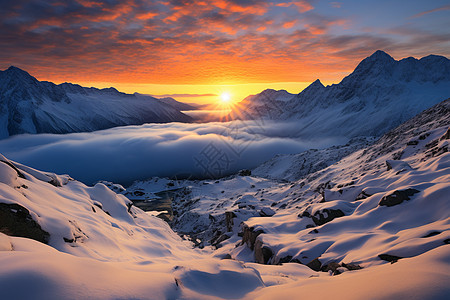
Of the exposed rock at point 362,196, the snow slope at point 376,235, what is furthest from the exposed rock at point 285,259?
the exposed rock at point 362,196

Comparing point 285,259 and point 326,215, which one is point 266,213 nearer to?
point 326,215

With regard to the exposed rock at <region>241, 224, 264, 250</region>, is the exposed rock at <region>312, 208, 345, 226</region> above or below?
above

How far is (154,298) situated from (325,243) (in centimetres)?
1161

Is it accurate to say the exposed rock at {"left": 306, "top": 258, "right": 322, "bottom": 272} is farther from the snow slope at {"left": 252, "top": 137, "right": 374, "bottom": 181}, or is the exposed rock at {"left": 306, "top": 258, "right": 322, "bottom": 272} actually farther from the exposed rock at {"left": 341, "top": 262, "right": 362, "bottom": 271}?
the snow slope at {"left": 252, "top": 137, "right": 374, "bottom": 181}

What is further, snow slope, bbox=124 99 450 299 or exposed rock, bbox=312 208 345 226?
exposed rock, bbox=312 208 345 226

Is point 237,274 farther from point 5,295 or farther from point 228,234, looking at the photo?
point 228,234

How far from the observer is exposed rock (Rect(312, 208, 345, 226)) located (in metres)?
18.1

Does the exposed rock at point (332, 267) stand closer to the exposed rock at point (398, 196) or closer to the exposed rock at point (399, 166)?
the exposed rock at point (398, 196)

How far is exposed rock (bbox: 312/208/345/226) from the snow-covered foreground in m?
0.08

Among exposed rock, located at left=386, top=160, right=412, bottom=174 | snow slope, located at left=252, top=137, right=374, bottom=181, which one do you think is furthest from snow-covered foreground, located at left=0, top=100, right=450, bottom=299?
snow slope, located at left=252, top=137, right=374, bottom=181

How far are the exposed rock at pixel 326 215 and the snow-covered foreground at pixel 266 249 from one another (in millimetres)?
77

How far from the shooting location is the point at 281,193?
43812 mm

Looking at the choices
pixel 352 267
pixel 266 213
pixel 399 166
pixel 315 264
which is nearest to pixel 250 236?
pixel 266 213

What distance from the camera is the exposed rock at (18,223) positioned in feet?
31.1
